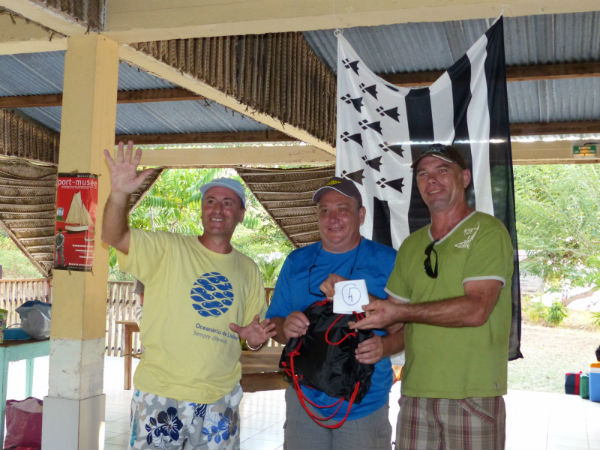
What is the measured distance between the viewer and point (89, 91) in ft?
14.3

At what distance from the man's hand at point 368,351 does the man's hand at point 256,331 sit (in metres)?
0.42

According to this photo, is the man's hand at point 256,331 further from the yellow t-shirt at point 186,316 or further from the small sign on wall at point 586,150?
the small sign on wall at point 586,150

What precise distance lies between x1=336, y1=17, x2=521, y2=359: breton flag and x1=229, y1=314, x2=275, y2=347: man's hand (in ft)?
3.35

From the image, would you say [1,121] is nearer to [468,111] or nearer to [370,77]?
[370,77]

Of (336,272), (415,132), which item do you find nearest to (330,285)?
(336,272)

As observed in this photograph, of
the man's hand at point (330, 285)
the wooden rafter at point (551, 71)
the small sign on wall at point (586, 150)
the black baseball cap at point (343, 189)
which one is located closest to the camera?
the man's hand at point (330, 285)

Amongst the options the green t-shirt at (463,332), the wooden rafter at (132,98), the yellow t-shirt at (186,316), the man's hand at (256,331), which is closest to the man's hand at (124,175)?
the yellow t-shirt at (186,316)

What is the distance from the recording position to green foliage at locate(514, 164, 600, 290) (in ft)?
55.2

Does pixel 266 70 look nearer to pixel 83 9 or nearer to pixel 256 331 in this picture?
pixel 83 9

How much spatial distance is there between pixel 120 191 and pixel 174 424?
986 millimetres

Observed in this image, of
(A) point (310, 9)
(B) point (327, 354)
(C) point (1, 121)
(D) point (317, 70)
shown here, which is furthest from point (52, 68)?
(B) point (327, 354)

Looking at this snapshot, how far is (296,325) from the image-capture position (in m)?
2.51

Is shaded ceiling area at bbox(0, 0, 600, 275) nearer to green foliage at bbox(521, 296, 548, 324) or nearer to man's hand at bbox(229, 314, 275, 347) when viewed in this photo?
man's hand at bbox(229, 314, 275, 347)

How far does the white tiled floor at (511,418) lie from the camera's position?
19.3ft
